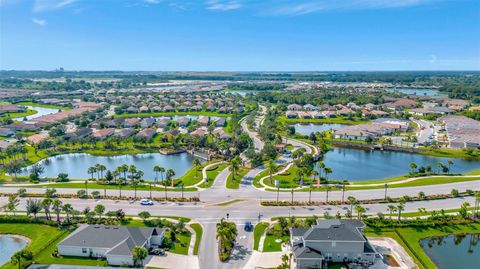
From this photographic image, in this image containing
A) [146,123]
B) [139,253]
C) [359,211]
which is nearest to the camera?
[139,253]

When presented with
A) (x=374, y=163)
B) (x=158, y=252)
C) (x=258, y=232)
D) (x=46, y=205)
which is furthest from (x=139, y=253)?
(x=374, y=163)

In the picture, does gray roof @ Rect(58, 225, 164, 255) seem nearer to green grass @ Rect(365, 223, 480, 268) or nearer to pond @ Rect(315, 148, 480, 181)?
green grass @ Rect(365, 223, 480, 268)

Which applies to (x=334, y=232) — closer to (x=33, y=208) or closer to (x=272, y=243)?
(x=272, y=243)

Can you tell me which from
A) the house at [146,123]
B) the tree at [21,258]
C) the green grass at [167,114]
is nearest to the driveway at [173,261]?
the tree at [21,258]

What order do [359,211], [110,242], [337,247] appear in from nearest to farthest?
[337,247], [110,242], [359,211]

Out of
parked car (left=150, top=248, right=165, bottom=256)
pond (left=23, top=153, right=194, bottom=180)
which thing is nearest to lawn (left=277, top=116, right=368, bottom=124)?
pond (left=23, top=153, right=194, bottom=180)
